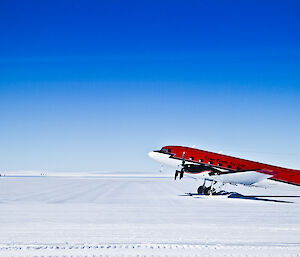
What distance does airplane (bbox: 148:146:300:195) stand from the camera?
3206cm

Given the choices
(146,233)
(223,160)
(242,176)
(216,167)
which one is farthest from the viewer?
(223,160)

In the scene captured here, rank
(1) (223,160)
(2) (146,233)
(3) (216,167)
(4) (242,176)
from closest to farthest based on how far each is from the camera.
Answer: (2) (146,233) → (4) (242,176) → (3) (216,167) → (1) (223,160)

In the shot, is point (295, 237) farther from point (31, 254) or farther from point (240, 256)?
point (31, 254)

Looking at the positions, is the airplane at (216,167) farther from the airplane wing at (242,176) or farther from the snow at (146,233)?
the snow at (146,233)

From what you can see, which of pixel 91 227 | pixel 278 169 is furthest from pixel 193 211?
pixel 278 169

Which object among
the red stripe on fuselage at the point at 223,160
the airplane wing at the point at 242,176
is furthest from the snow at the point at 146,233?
the red stripe on fuselage at the point at 223,160

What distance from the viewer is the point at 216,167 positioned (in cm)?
3409

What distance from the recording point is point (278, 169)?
115 ft

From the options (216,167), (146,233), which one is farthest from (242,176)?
(146,233)

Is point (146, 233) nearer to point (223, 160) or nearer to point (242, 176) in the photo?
point (242, 176)

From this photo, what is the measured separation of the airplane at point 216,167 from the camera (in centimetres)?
3206

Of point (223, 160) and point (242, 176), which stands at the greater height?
point (223, 160)

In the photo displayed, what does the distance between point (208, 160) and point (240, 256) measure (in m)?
24.0

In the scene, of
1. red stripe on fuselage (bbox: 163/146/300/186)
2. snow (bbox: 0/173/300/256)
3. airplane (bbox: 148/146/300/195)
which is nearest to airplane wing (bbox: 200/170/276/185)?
airplane (bbox: 148/146/300/195)
